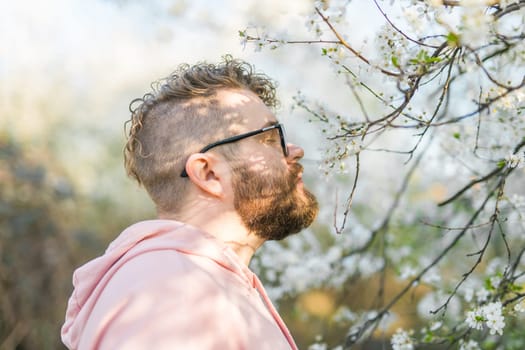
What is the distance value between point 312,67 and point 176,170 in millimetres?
5046

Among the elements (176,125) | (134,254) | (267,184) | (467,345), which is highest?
(176,125)

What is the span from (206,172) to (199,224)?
16cm

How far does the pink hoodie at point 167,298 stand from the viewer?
1.34 m

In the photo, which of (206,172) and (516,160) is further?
(206,172)

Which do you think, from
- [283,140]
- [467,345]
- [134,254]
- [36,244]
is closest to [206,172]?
[283,140]

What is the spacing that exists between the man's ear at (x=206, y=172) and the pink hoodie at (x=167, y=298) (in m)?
0.17

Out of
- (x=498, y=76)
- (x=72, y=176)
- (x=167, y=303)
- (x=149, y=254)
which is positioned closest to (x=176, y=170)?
(x=149, y=254)

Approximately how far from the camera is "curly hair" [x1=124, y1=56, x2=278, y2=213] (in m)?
1.87

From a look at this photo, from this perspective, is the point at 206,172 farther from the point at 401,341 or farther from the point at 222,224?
the point at 401,341

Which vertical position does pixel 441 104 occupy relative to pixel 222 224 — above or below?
above

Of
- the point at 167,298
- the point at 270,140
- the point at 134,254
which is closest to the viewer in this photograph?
Answer: the point at 167,298

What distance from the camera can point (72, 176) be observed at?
6453mm

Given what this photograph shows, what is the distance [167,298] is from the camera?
1.38 metres

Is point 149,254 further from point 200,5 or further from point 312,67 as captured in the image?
point 200,5
